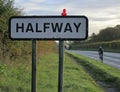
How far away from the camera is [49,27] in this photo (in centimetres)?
655

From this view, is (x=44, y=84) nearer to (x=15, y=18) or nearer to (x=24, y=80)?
(x=24, y=80)

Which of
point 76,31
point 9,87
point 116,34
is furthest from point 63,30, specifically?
point 116,34

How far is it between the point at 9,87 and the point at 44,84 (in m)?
2.27

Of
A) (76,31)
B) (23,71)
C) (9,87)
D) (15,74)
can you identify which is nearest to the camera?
(76,31)

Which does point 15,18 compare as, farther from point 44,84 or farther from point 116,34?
point 116,34

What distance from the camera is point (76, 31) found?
21.3 feet

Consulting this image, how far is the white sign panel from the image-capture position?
21.3 feet

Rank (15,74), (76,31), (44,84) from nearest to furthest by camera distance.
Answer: (76,31)
(44,84)
(15,74)

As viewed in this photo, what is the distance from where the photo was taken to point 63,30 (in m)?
6.51

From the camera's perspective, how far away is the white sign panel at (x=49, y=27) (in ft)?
21.3

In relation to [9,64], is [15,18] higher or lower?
higher

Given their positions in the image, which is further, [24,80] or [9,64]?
[9,64]

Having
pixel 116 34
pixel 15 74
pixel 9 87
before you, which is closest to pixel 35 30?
pixel 9 87

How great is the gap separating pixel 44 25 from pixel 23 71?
10.1m
